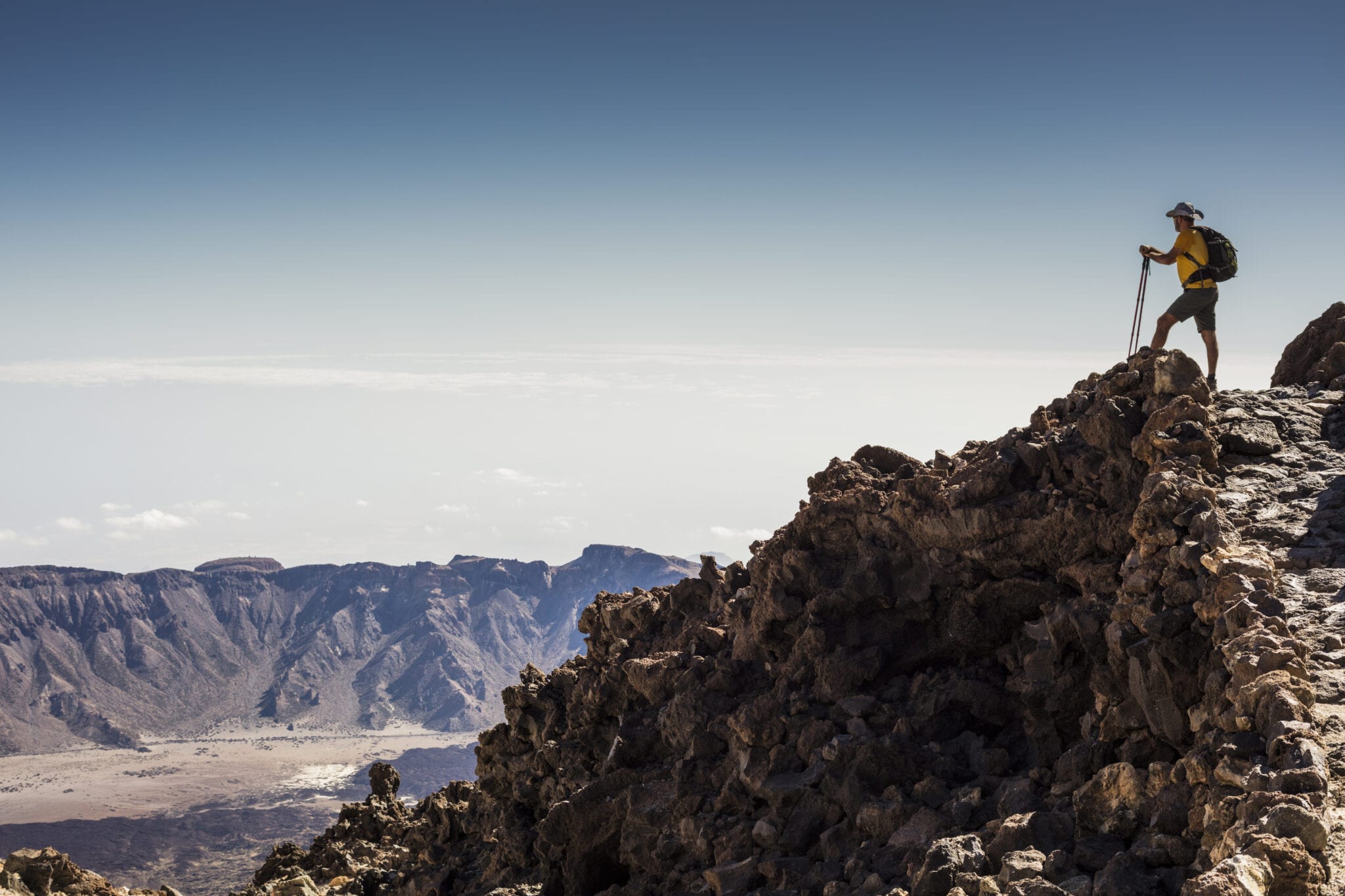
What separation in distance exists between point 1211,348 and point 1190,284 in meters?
1.32

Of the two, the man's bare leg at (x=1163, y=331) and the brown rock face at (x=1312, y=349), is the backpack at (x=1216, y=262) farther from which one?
the brown rock face at (x=1312, y=349)

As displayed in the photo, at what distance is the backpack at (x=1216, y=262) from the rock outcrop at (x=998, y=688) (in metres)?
2.20

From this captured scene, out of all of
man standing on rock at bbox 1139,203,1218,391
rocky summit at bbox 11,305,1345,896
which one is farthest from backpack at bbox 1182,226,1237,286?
rocky summit at bbox 11,305,1345,896

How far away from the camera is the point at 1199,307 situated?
69.6 feet

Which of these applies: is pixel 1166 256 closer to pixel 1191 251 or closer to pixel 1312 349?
pixel 1191 251

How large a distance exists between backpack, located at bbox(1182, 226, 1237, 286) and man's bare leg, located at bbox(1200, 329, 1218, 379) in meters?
0.93

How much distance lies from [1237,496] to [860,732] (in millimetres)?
6462

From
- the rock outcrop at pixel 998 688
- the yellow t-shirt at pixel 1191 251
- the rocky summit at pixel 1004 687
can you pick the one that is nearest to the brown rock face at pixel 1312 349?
the rocky summit at pixel 1004 687

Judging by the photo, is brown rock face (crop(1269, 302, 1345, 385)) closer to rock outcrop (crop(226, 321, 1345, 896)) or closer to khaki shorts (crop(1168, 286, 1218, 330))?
rock outcrop (crop(226, 321, 1345, 896))

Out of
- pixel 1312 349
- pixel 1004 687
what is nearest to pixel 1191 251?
pixel 1312 349

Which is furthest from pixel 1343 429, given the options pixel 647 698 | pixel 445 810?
pixel 445 810

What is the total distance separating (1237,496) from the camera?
56.0 ft

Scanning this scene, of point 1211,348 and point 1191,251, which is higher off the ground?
point 1191,251

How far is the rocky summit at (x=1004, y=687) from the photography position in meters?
12.4
